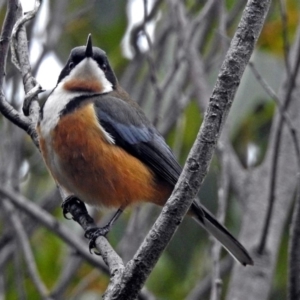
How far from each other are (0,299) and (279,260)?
2.14m

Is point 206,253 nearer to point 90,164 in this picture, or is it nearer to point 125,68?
point 125,68

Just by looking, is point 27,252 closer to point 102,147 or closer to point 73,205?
point 73,205

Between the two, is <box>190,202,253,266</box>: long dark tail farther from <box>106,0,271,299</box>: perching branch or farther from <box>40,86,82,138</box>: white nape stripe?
<box>106,0,271,299</box>: perching branch

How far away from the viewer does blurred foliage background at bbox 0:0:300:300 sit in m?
5.60

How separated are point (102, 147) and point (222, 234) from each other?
36.0 inches

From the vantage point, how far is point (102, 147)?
4.46 meters

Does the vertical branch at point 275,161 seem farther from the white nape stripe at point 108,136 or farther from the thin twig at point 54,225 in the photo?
the thin twig at point 54,225

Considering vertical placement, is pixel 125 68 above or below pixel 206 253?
above

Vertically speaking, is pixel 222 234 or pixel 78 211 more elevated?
pixel 78 211

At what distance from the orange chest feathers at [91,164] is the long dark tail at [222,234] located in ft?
1.16

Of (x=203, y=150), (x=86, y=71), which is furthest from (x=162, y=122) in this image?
(x=203, y=150)

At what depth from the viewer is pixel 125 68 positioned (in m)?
6.77

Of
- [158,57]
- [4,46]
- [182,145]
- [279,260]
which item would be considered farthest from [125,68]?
[4,46]

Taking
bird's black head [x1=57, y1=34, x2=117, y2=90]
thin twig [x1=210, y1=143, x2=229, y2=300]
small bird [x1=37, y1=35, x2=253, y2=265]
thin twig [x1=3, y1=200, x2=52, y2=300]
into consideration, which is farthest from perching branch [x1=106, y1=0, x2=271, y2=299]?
bird's black head [x1=57, y1=34, x2=117, y2=90]
